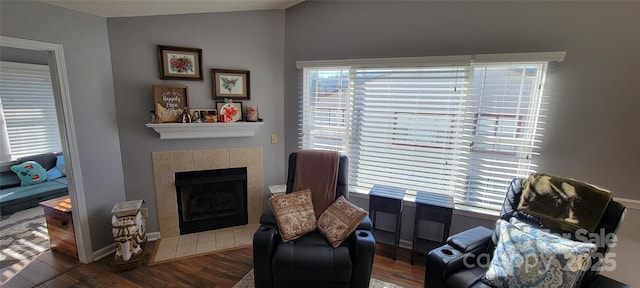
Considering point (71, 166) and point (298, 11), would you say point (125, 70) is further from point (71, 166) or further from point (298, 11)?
point (298, 11)

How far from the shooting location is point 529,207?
5.83ft

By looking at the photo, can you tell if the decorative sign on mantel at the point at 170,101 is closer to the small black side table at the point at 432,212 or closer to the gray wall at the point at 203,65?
the gray wall at the point at 203,65

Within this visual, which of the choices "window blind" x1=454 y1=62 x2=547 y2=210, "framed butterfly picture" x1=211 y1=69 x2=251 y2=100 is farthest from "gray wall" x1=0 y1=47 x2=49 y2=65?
"window blind" x1=454 y1=62 x2=547 y2=210

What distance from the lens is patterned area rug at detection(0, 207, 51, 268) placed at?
2.50 metres

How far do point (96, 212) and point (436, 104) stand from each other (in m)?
3.39

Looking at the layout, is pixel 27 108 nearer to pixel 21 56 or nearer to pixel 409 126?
pixel 21 56

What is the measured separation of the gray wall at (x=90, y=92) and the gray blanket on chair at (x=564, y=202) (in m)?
3.52

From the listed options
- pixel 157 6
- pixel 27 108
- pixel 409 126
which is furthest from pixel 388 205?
pixel 27 108

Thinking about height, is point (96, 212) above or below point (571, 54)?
below

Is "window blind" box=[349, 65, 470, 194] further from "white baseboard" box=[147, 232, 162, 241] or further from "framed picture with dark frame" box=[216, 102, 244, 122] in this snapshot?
"white baseboard" box=[147, 232, 162, 241]

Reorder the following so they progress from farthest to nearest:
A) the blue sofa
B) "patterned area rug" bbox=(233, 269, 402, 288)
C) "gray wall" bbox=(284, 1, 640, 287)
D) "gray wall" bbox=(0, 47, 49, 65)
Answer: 1. "gray wall" bbox=(0, 47, 49, 65)
2. the blue sofa
3. "patterned area rug" bbox=(233, 269, 402, 288)
4. "gray wall" bbox=(284, 1, 640, 287)

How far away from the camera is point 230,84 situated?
2770 mm

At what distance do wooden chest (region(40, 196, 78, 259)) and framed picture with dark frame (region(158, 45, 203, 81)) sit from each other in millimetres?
1549

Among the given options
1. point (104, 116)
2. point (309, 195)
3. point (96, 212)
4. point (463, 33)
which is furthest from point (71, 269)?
point (463, 33)
